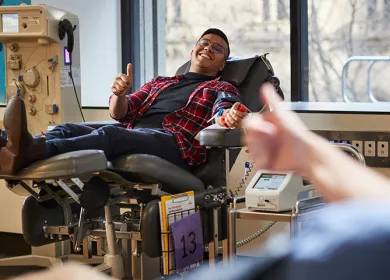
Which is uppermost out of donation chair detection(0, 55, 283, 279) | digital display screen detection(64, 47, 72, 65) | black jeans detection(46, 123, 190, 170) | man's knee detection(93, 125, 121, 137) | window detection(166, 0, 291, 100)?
window detection(166, 0, 291, 100)

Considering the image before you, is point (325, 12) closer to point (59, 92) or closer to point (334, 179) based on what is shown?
point (59, 92)

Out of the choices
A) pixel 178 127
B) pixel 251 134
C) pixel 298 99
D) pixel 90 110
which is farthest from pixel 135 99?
pixel 251 134

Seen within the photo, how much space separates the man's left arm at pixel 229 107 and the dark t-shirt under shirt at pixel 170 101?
21 centimetres

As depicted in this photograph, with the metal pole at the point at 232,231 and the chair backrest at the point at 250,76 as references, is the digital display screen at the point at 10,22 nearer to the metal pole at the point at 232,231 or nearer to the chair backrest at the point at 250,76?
the chair backrest at the point at 250,76

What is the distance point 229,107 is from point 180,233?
587mm

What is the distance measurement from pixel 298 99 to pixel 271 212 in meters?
1.34

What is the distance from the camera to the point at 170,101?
11.6 ft

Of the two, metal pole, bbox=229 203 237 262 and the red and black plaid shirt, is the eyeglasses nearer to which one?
the red and black plaid shirt

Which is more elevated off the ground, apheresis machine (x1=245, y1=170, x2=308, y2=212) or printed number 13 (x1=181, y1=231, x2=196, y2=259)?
apheresis machine (x1=245, y1=170, x2=308, y2=212)

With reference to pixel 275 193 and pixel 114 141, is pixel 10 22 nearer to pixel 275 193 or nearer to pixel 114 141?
pixel 114 141

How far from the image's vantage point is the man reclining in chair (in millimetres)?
2797

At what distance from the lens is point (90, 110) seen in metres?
4.22

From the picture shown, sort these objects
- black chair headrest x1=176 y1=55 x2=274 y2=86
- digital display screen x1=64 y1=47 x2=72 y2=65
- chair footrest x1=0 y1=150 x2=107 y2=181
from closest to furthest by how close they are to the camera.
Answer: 1. chair footrest x1=0 y1=150 x2=107 y2=181
2. black chair headrest x1=176 y1=55 x2=274 y2=86
3. digital display screen x1=64 y1=47 x2=72 y2=65

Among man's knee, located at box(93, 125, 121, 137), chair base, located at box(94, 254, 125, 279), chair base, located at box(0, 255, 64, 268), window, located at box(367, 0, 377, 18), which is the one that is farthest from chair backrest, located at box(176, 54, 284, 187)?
chair base, located at box(0, 255, 64, 268)
